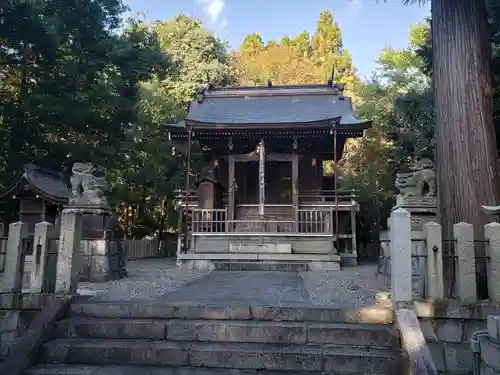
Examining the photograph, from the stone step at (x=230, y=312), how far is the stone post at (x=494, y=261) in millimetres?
1138

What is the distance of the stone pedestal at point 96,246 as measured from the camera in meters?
8.09

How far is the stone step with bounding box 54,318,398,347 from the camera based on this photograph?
4250 millimetres

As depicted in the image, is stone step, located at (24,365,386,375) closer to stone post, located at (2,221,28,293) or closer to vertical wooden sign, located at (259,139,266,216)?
stone post, located at (2,221,28,293)

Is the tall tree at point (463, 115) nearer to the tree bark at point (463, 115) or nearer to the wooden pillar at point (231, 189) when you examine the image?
the tree bark at point (463, 115)

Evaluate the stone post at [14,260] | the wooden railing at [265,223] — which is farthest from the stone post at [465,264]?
the wooden railing at [265,223]

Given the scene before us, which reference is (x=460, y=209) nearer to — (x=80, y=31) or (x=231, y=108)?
(x=231, y=108)

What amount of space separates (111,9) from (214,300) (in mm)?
14432

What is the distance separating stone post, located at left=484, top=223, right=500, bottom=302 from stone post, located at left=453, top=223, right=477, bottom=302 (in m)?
0.18

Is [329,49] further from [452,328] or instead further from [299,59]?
[452,328]

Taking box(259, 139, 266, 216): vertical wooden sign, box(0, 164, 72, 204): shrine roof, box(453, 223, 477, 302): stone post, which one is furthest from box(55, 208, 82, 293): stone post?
box(259, 139, 266, 216): vertical wooden sign

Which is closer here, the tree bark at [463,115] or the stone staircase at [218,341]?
the stone staircase at [218,341]

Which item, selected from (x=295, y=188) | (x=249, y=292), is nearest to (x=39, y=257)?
(x=249, y=292)

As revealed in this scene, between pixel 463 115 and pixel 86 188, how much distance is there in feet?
23.7

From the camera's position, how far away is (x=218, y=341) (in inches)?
171
